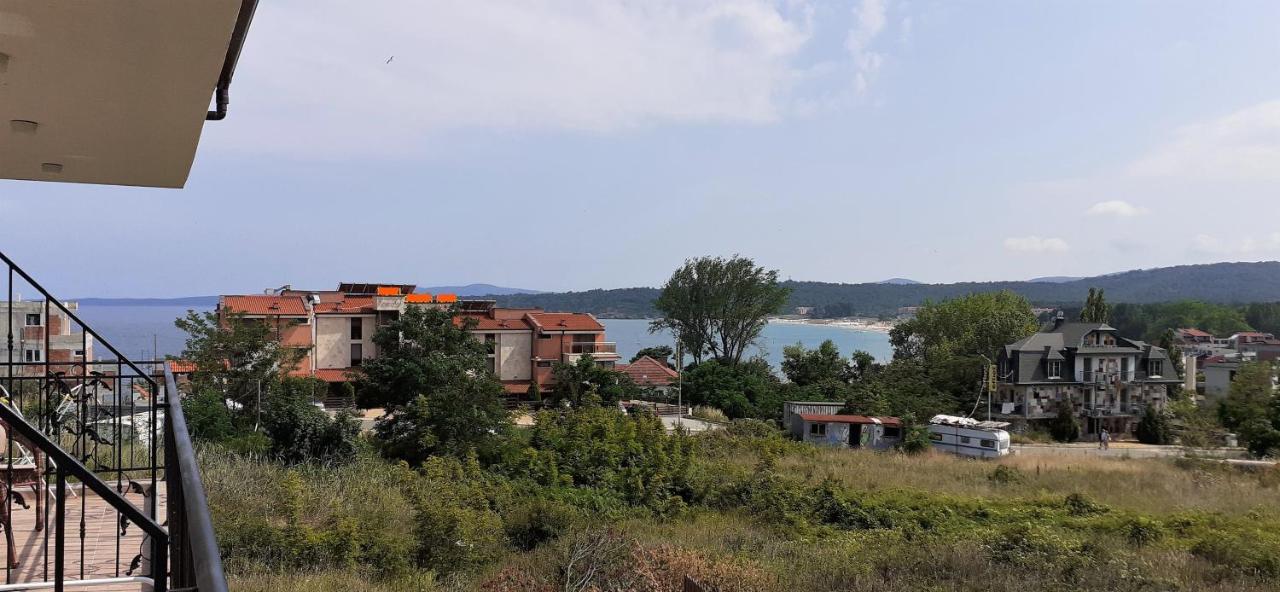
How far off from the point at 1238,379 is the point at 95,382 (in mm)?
30615

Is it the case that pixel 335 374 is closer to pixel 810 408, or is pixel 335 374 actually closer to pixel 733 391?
pixel 733 391

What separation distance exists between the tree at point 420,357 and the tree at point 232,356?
9.59 feet

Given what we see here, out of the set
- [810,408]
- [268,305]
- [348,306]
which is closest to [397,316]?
[348,306]

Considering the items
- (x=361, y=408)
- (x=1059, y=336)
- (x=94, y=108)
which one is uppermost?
(x=94, y=108)

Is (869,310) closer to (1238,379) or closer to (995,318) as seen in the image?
(995,318)

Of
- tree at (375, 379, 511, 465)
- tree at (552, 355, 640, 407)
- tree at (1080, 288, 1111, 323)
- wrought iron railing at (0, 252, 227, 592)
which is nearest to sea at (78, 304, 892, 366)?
wrought iron railing at (0, 252, 227, 592)

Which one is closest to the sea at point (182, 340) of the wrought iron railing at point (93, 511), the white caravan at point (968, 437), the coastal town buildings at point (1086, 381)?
the wrought iron railing at point (93, 511)

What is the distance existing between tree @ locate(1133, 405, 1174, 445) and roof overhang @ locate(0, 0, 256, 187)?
32037mm

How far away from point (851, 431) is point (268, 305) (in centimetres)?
2060

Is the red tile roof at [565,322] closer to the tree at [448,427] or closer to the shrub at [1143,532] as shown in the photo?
the tree at [448,427]

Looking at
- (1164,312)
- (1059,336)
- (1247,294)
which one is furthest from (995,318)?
(1247,294)

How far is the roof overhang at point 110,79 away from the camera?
5.40 feet

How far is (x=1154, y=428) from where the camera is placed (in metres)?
27.8

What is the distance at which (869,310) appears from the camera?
130 m
